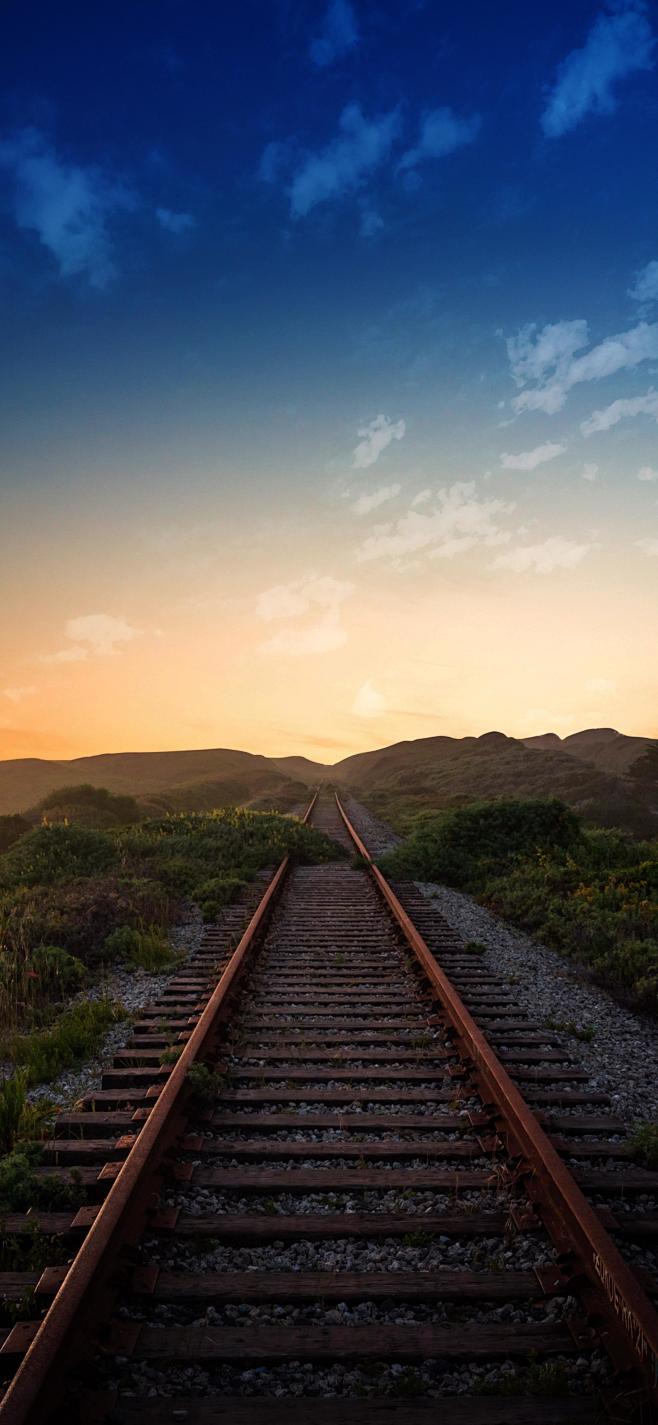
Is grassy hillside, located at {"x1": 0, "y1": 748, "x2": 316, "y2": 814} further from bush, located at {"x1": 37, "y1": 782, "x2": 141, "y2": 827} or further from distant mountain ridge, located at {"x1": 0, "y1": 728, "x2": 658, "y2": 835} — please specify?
bush, located at {"x1": 37, "y1": 782, "x2": 141, "y2": 827}

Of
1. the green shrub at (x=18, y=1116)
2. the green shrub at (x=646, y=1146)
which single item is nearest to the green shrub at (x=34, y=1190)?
the green shrub at (x=18, y=1116)

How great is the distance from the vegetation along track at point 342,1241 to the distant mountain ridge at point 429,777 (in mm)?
25001

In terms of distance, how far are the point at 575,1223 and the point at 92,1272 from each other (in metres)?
2.05

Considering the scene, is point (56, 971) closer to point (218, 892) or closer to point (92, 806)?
point (218, 892)

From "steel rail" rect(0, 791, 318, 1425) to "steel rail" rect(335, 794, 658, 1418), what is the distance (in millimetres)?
1935

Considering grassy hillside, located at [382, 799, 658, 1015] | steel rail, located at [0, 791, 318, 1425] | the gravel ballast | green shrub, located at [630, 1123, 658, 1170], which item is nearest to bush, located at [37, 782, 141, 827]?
grassy hillside, located at [382, 799, 658, 1015]

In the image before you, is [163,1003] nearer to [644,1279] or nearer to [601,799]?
[644,1279]

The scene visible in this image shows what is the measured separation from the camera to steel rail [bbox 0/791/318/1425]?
2365 millimetres

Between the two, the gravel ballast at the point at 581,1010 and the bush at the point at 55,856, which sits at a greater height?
the bush at the point at 55,856

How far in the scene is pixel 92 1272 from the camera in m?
2.88

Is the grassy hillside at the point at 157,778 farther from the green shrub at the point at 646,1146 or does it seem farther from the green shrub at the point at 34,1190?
the green shrub at the point at 646,1146

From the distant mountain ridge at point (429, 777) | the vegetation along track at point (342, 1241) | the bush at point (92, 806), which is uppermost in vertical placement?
the distant mountain ridge at point (429, 777)

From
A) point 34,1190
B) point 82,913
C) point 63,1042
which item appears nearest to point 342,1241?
point 34,1190

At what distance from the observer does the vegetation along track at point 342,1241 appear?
2621mm
